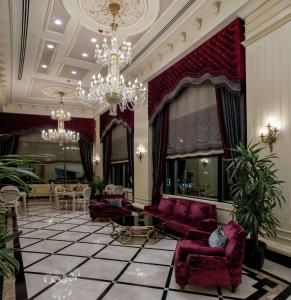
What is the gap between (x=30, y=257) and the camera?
4.61 metres

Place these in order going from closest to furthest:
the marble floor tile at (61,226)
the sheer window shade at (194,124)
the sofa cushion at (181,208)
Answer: the sheer window shade at (194,124)
the sofa cushion at (181,208)
the marble floor tile at (61,226)

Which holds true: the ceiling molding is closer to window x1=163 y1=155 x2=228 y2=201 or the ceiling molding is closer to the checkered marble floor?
the checkered marble floor

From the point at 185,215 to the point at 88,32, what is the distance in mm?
4955

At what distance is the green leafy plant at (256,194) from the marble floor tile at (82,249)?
2.75 metres

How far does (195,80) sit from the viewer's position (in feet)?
19.3

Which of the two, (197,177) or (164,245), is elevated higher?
(197,177)

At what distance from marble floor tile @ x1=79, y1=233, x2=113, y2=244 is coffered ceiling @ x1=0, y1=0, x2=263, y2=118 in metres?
4.62

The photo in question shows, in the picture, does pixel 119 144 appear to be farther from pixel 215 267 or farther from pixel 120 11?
pixel 215 267

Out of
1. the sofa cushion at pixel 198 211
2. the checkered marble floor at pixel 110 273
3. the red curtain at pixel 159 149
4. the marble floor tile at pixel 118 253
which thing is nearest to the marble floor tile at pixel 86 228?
the checkered marble floor at pixel 110 273

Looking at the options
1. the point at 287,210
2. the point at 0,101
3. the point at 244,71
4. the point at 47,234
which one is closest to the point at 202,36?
the point at 244,71

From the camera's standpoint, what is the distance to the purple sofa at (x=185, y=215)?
16.8 feet

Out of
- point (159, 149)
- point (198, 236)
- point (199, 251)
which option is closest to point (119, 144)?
point (159, 149)

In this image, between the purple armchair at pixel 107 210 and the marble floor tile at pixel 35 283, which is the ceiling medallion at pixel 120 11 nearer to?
the marble floor tile at pixel 35 283

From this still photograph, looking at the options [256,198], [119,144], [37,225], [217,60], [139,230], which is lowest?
[37,225]
